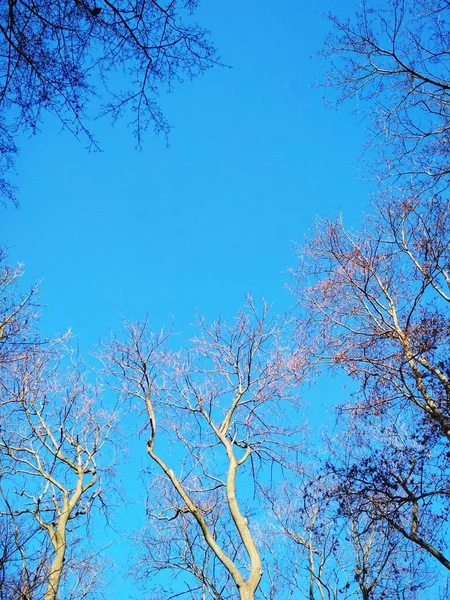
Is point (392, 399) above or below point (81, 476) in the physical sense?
below

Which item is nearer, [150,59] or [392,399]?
[150,59]

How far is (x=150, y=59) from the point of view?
3.96 meters

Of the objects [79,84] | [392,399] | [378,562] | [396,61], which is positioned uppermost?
[396,61]

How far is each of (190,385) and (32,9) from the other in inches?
276

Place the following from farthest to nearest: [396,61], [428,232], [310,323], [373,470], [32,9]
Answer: [310,323] → [428,232] → [373,470] → [396,61] → [32,9]

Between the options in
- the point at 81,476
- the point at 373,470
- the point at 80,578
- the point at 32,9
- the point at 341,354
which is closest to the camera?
the point at 32,9

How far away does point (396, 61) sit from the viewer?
5785 millimetres

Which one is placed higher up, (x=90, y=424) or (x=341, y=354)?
(x=90, y=424)

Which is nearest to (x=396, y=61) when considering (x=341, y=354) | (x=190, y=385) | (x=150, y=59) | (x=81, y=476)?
(x=150, y=59)

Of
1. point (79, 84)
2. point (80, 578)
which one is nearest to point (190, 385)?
point (79, 84)

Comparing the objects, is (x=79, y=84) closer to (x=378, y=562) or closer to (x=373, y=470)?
(x=373, y=470)

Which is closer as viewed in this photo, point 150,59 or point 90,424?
point 150,59

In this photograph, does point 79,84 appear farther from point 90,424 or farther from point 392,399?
point 90,424

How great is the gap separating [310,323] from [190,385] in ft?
8.17
